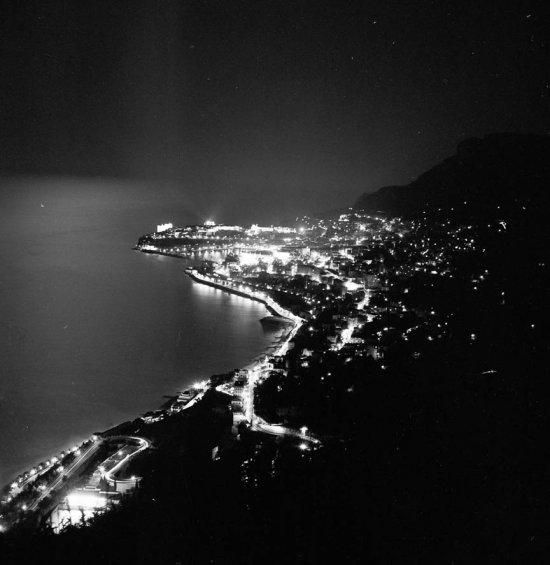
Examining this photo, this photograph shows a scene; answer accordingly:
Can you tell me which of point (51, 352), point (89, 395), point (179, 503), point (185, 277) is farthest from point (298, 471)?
point (185, 277)

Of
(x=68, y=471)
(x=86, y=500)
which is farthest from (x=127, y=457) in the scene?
(x=86, y=500)

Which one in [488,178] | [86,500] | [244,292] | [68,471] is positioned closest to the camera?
[86,500]

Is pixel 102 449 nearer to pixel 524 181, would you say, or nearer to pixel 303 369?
pixel 303 369

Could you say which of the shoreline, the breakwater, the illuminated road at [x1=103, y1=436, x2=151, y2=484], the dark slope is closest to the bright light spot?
the illuminated road at [x1=103, y1=436, x2=151, y2=484]

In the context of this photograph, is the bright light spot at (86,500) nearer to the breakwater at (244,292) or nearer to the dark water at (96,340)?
the dark water at (96,340)

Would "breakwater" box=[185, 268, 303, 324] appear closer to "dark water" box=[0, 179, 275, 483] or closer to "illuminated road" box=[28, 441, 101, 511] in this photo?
"dark water" box=[0, 179, 275, 483]

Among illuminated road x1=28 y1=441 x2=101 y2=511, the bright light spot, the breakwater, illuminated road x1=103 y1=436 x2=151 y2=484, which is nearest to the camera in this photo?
the bright light spot

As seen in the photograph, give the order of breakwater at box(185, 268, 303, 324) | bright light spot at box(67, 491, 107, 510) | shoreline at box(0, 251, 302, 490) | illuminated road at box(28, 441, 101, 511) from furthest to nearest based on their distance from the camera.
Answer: breakwater at box(185, 268, 303, 324) → shoreline at box(0, 251, 302, 490) → illuminated road at box(28, 441, 101, 511) → bright light spot at box(67, 491, 107, 510)

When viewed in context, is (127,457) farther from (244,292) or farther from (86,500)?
(244,292)
